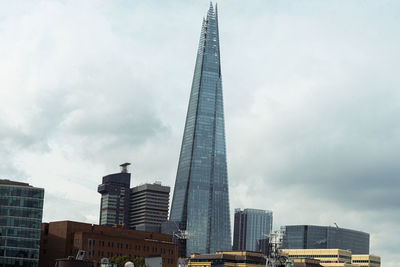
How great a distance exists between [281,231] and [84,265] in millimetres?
34086

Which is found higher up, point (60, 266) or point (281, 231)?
point (281, 231)

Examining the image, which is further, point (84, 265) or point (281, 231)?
point (281, 231)

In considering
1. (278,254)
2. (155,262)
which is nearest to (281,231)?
(278,254)

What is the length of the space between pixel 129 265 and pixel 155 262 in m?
22.0

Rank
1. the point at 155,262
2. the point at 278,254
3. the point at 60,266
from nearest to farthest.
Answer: the point at 60,266, the point at 278,254, the point at 155,262

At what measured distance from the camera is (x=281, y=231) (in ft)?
395

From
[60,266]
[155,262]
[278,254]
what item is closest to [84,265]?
[60,266]

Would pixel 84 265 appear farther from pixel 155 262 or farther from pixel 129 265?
pixel 155 262

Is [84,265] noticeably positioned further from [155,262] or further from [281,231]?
[281,231]

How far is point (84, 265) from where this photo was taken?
10812cm

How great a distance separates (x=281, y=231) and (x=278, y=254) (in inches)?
154

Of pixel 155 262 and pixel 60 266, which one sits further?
pixel 155 262

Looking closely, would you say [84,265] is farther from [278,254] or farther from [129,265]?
[278,254]

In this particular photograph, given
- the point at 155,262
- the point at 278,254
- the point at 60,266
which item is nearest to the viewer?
the point at 60,266
